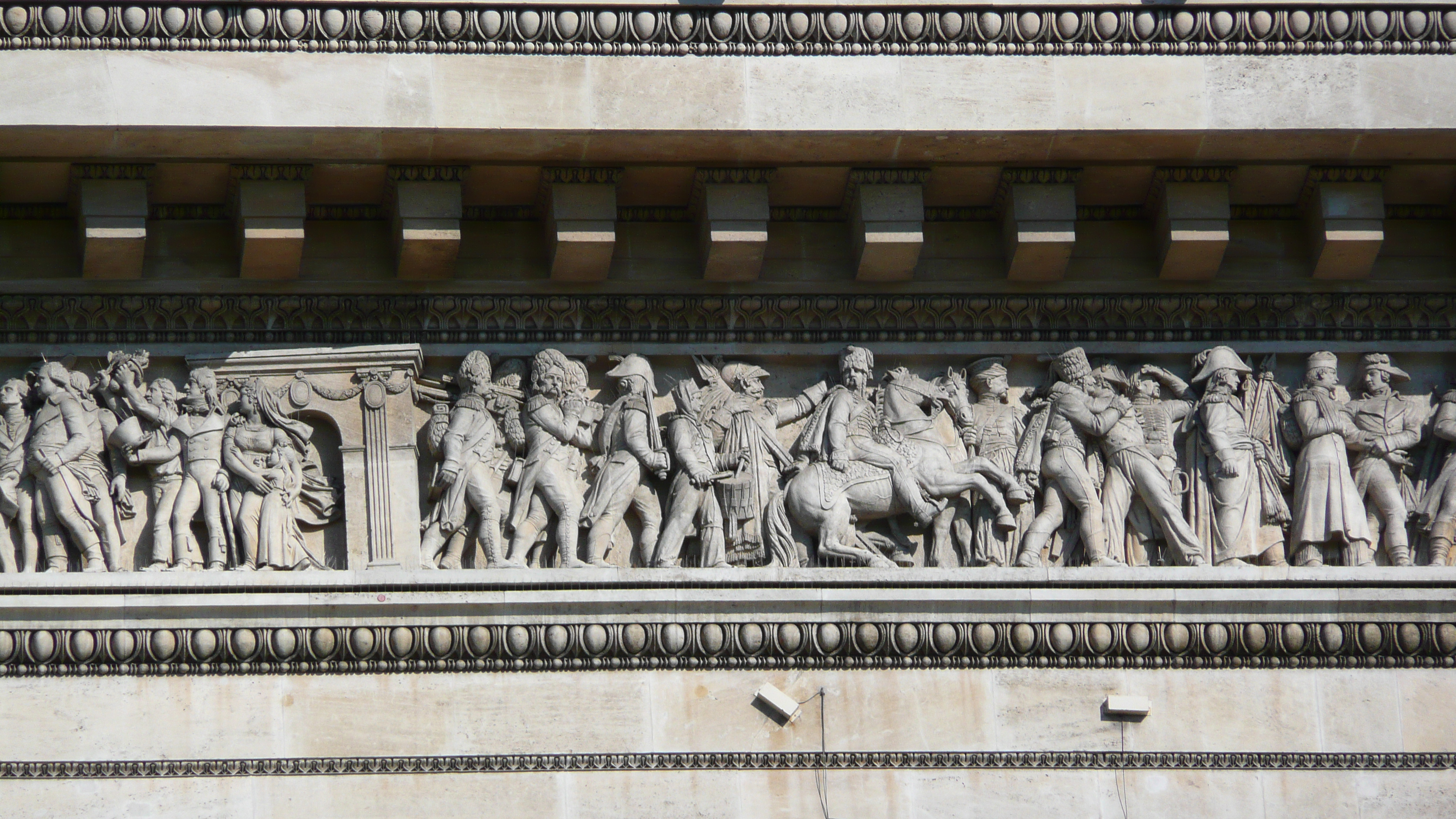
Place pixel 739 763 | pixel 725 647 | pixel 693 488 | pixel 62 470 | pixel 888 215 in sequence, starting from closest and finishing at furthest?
pixel 739 763
pixel 725 647
pixel 62 470
pixel 693 488
pixel 888 215

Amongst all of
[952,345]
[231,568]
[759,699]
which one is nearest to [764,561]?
[759,699]

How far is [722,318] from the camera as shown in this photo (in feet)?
36.0

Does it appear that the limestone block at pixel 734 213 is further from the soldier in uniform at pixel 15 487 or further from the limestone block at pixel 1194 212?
the soldier in uniform at pixel 15 487

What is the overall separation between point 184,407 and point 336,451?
0.66 meters

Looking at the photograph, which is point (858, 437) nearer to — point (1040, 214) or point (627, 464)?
point (627, 464)

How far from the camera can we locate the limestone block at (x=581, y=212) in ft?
34.8

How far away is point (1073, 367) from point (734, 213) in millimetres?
1628

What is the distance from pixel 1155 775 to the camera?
1018 centimetres

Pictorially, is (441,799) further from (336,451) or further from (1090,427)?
(1090,427)

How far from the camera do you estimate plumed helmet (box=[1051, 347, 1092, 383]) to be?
10.9m

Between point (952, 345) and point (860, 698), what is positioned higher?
point (952, 345)

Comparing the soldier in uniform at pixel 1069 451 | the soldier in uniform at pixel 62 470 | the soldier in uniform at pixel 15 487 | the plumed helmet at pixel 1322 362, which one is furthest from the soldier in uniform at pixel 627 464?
the plumed helmet at pixel 1322 362

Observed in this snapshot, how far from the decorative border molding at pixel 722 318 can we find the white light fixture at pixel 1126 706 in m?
1.69

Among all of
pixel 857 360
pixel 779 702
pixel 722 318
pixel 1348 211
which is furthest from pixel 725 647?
pixel 1348 211
